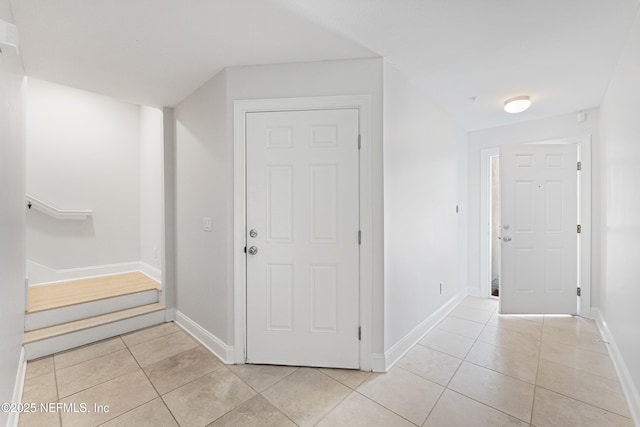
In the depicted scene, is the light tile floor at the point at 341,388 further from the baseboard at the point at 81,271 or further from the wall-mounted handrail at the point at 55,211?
the wall-mounted handrail at the point at 55,211

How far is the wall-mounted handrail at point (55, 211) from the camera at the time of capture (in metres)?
3.22

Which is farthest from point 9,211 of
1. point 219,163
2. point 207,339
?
point 207,339

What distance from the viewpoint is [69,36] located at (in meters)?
1.86

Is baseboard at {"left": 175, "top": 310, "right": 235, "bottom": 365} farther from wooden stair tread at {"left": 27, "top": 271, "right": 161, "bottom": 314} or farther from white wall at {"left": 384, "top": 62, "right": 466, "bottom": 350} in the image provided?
white wall at {"left": 384, "top": 62, "right": 466, "bottom": 350}

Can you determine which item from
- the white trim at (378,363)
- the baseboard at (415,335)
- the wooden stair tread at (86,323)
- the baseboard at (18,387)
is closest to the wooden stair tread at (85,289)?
the wooden stair tread at (86,323)

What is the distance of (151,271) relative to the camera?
3752mm

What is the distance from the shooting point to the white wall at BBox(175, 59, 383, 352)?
7.00ft

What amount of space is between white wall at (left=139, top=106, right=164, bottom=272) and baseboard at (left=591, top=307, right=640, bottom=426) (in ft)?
14.4

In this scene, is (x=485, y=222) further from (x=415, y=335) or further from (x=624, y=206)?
(x=415, y=335)

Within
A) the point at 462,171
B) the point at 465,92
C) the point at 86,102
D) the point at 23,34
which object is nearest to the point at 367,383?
the point at 465,92

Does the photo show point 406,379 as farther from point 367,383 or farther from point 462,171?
point 462,171

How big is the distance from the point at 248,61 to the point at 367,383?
2582mm

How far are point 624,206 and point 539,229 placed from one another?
4.48ft

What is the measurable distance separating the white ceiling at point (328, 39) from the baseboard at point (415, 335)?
230cm
